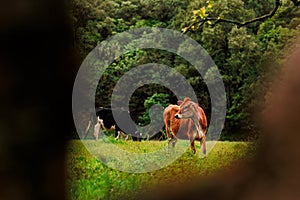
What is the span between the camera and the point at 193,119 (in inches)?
204

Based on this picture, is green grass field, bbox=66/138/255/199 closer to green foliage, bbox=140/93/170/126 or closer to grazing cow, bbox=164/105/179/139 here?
grazing cow, bbox=164/105/179/139

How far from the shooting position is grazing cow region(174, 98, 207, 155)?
4.96m

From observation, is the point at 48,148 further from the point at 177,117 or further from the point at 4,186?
the point at 177,117

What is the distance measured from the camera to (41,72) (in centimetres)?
6

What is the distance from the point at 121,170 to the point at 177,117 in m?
0.97

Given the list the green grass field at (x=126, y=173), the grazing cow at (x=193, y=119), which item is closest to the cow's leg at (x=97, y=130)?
the green grass field at (x=126, y=173)

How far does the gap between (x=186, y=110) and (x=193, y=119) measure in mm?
198

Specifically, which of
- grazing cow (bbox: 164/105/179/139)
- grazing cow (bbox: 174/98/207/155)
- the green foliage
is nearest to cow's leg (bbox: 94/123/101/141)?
the green foliage

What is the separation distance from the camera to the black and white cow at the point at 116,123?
5.55 m

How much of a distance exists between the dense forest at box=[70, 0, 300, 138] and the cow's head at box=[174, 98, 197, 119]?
782mm

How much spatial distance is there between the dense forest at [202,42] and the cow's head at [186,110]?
78 cm

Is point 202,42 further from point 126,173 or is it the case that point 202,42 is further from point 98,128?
point 126,173

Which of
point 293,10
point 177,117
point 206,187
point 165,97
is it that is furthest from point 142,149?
point 206,187

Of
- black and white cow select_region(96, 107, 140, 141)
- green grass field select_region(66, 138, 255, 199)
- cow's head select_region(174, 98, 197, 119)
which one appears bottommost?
green grass field select_region(66, 138, 255, 199)
